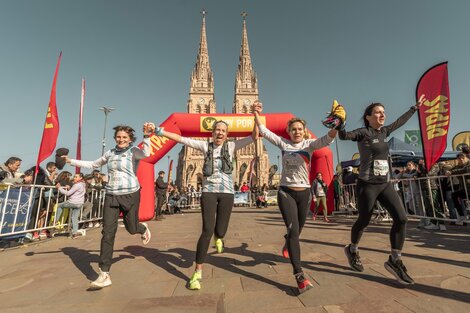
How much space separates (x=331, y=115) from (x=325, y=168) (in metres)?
7.41

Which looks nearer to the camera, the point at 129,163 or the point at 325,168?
the point at 129,163

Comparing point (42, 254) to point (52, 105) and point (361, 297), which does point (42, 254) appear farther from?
point (361, 297)

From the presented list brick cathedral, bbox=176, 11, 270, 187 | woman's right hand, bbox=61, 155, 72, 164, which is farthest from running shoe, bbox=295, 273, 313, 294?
brick cathedral, bbox=176, 11, 270, 187

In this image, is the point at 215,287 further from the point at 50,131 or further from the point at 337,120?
the point at 50,131

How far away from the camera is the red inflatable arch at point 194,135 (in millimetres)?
8742

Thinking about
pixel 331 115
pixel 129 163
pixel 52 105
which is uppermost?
pixel 52 105

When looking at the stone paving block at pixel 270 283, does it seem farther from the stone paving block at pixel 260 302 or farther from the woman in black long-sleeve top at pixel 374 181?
the woman in black long-sleeve top at pixel 374 181

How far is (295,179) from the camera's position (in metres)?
2.76

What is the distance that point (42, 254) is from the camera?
4387mm

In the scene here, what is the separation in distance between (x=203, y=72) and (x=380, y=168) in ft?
207

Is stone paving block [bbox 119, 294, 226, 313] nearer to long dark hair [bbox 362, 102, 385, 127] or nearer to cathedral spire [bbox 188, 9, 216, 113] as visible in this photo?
long dark hair [bbox 362, 102, 385, 127]

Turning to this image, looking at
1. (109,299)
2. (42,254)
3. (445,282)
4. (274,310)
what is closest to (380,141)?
(445,282)

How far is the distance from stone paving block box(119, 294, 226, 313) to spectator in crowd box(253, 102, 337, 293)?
2.60ft

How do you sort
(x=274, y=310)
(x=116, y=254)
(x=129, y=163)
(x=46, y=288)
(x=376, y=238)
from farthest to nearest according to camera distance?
(x=376, y=238), (x=116, y=254), (x=129, y=163), (x=46, y=288), (x=274, y=310)
